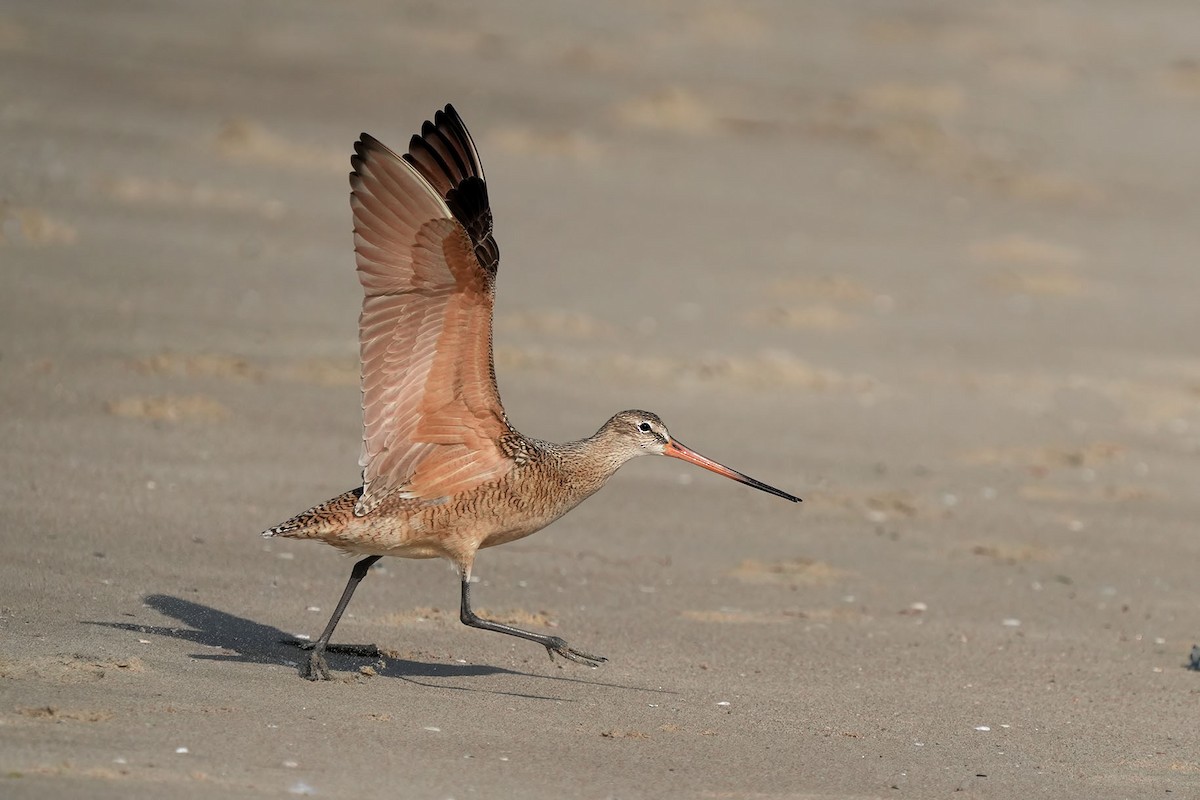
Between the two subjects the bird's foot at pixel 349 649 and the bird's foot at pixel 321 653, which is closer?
the bird's foot at pixel 321 653

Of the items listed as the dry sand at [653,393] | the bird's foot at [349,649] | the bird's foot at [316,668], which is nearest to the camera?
the dry sand at [653,393]

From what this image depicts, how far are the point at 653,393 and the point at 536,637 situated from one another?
5578mm

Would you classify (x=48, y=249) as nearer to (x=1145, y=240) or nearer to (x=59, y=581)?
(x=59, y=581)

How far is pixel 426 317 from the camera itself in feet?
23.2

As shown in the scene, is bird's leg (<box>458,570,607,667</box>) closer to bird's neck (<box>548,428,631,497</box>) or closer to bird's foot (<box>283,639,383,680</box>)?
bird's foot (<box>283,639,383,680</box>)

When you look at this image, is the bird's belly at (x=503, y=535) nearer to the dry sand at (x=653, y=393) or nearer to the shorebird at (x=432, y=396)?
the shorebird at (x=432, y=396)

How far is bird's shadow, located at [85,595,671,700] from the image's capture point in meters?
7.23

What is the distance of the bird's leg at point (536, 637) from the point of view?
23.4ft

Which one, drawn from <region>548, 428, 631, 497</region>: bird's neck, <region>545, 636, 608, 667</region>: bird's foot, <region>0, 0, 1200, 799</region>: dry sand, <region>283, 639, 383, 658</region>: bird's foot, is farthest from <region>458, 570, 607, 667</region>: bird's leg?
<region>548, 428, 631, 497</region>: bird's neck

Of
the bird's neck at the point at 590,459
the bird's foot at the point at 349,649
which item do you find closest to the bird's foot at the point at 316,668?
the bird's foot at the point at 349,649

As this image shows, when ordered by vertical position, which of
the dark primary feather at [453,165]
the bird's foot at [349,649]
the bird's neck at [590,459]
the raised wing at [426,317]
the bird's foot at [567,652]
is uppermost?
the dark primary feather at [453,165]

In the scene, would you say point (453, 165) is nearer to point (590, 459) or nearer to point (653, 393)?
point (590, 459)

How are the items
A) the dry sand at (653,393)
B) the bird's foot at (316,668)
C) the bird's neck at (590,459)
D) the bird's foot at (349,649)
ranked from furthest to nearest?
1. the bird's neck at (590,459)
2. the bird's foot at (349,649)
3. the bird's foot at (316,668)
4. the dry sand at (653,393)

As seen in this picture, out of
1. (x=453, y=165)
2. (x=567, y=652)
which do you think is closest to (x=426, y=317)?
(x=453, y=165)
